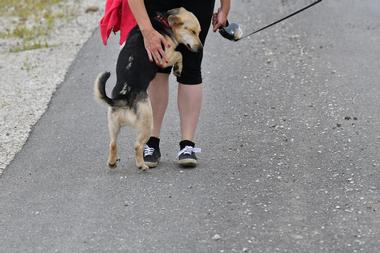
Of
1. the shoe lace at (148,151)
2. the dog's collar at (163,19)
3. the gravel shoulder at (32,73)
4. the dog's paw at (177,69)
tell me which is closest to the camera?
the dog's collar at (163,19)

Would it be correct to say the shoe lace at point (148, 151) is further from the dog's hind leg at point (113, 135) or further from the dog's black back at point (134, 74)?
the dog's black back at point (134, 74)

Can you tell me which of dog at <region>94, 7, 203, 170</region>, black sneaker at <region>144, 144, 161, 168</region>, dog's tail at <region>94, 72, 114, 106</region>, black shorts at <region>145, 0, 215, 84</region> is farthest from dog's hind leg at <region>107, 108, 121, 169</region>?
black shorts at <region>145, 0, 215, 84</region>

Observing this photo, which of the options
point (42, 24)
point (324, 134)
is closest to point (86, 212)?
point (324, 134)

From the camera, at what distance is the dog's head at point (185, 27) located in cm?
577

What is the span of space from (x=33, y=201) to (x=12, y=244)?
678 mm

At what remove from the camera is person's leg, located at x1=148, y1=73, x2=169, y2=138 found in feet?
20.2

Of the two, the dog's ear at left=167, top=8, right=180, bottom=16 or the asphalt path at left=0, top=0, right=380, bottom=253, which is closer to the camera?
the asphalt path at left=0, top=0, right=380, bottom=253

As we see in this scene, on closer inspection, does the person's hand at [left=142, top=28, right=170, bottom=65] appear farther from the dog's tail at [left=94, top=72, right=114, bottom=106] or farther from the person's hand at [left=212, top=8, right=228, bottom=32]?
the person's hand at [left=212, top=8, right=228, bottom=32]

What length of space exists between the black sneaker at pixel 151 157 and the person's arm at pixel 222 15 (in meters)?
0.94

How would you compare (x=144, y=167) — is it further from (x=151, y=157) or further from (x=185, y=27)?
(x=185, y=27)

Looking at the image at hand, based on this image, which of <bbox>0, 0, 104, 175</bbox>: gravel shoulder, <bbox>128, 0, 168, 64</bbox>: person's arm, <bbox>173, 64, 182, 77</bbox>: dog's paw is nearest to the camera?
<bbox>128, 0, 168, 64</bbox>: person's arm

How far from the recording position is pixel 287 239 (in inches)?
191

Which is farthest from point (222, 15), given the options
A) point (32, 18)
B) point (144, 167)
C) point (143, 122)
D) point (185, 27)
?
point (32, 18)

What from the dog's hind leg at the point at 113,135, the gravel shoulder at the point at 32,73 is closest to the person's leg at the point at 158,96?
the dog's hind leg at the point at 113,135
